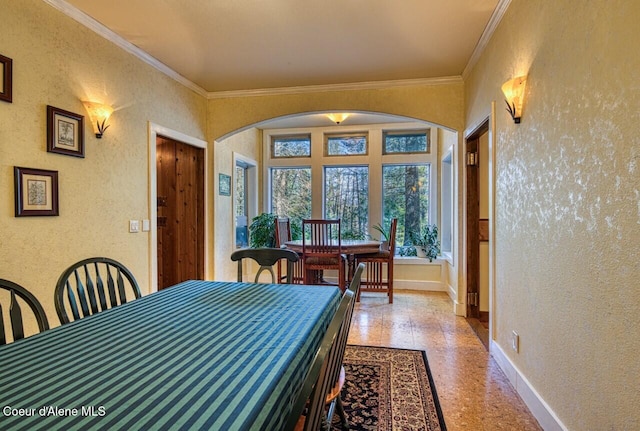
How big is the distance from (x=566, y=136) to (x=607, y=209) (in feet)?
1.53

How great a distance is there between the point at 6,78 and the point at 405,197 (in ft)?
15.5

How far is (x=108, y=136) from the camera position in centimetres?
275

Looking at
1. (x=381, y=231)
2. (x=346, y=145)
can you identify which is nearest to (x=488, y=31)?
(x=346, y=145)

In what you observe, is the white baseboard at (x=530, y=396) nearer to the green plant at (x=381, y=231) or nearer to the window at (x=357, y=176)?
the green plant at (x=381, y=231)

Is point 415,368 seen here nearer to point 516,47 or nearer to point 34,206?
point 516,47

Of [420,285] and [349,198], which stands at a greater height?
[349,198]

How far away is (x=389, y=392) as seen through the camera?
7.12 ft

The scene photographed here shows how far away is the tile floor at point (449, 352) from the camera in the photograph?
193cm

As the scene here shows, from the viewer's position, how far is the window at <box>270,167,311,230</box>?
5.73 metres

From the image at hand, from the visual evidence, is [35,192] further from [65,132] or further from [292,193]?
[292,193]

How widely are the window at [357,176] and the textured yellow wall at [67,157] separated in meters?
2.63

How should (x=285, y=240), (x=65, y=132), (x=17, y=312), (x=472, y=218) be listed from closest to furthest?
(x=17, y=312), (x=65, y=132), (x=472, y=218), (x=285, y=240)

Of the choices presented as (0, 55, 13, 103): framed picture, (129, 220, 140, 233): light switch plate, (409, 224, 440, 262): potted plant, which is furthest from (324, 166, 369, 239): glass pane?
(0, 55, 13, 103): framed picture

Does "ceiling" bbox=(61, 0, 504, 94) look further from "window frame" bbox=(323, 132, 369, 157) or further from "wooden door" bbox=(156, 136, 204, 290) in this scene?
"window frame" bbox=(323, 132, 369, 157)
